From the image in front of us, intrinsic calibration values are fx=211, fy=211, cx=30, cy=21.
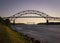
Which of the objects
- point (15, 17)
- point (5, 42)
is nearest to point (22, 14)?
point (15, 17)

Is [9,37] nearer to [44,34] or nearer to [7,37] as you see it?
[7,37]

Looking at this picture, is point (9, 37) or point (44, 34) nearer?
point (9, 37)

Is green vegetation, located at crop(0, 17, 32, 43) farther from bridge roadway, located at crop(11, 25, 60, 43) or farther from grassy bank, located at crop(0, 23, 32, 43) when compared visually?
bridge roadway, located at crop(11, 25, 60, 43)

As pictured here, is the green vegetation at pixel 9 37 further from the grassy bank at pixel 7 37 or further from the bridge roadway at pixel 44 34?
the bridge roadway at pixel 44 34

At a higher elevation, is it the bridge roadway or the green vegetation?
the green vegetation

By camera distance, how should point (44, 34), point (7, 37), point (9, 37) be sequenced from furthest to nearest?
1. point (44, 34)
2. point (9, 37)
3. point (7, 37)

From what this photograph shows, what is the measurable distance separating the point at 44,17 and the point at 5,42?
335ft

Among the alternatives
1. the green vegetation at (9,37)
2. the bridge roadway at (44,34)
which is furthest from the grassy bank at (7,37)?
the bridge roadway at (44,34)

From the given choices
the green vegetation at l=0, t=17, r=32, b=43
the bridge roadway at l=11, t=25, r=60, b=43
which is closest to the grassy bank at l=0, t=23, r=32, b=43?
the green vegetation at l=0, t=17, r=32, b=43

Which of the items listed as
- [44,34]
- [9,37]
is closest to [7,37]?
[9,37]

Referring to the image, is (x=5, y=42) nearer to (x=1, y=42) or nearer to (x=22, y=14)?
(x=1, y=42)

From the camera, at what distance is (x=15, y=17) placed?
4112 inches

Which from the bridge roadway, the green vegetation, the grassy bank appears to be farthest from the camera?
the bridge roadway

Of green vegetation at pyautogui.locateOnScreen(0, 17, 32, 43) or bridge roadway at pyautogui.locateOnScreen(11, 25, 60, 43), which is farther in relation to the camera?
bridge roadway at pyautogui.locateOnScreen(11, 25, 60, 43)
